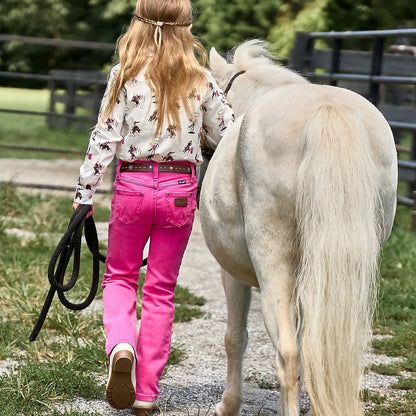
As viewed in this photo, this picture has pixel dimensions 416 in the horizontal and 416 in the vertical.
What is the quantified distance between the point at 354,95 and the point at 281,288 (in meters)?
0.71

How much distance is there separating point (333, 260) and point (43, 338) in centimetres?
206

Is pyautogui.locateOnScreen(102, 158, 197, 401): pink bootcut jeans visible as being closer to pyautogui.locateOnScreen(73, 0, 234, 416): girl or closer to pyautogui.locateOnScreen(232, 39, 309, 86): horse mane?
pyautogui.locateOnScreen(73, 0, 234, 416): girl

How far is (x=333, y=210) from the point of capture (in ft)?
8.68

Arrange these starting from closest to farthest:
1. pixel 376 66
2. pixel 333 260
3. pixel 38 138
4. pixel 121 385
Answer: pixel 333 260 → pixel 121 385 → pixel 376 66 → pixel 38 138

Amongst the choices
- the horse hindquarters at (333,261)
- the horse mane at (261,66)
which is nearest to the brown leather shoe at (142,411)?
the horse hindquarters at (333,261)

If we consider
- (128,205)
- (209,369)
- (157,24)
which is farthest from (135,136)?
(209,369)

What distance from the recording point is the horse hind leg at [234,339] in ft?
11.1

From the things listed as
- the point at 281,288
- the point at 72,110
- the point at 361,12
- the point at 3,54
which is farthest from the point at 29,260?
the point at 3,54

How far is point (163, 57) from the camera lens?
10.9 feet

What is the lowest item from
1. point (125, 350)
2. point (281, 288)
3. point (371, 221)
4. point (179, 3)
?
point (125, 350)

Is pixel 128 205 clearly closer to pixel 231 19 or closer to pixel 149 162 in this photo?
pixel 149 162

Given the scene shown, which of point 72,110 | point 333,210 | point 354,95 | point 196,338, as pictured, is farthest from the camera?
point 72,110

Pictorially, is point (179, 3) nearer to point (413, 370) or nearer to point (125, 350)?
point (125, 350)

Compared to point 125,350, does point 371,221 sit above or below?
above
